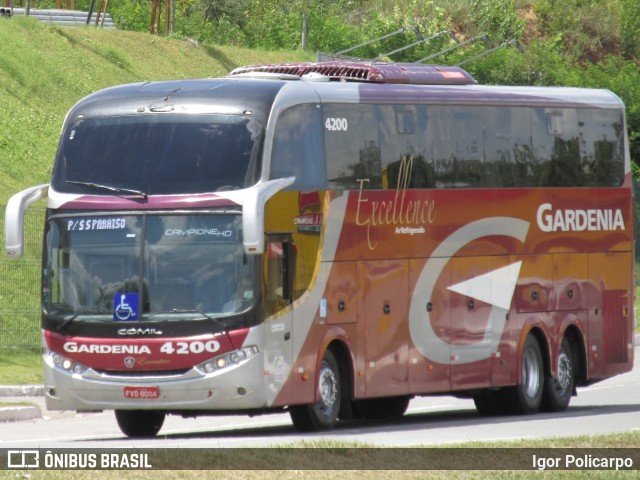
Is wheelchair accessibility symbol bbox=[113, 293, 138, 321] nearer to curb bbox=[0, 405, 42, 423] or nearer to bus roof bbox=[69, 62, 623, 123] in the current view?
bus roof bbox=[69, 62, 623, 123]

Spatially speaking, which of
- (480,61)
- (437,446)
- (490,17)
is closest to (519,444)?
(437,446)

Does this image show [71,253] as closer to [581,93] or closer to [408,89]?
[408,89]

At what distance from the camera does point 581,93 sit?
22375 millimetres

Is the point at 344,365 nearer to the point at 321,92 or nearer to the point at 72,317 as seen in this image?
the point at 321,92

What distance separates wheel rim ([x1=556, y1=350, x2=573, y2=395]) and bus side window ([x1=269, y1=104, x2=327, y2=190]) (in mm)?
5902

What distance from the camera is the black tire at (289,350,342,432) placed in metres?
17.3

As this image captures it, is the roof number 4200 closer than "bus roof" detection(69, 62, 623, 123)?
No

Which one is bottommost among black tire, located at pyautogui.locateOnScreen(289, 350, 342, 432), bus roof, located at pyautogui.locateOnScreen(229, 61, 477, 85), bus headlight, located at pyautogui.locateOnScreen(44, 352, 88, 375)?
black tire, located at pyautogui.locateOnScreen(289, 350, 342, 432)

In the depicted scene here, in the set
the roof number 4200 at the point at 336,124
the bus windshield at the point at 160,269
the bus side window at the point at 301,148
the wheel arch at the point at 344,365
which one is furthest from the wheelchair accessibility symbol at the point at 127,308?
the roof number 4200 at the point at 336,124

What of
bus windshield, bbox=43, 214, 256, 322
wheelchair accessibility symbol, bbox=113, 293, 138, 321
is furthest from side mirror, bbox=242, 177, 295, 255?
wheelchair accessibility symbol, bbox=113, 293, 138, 321

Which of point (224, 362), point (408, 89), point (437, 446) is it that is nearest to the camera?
point (437, 446)

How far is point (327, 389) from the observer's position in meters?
17.6

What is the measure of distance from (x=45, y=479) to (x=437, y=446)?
4.34m

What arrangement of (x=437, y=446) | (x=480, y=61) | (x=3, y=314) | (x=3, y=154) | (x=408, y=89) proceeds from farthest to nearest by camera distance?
1. (x=480, y=61)
2. (x=3, y=154)
3. (x=3, y=314)
4. (x=408, y=89)
5. (x=437, y=446)
